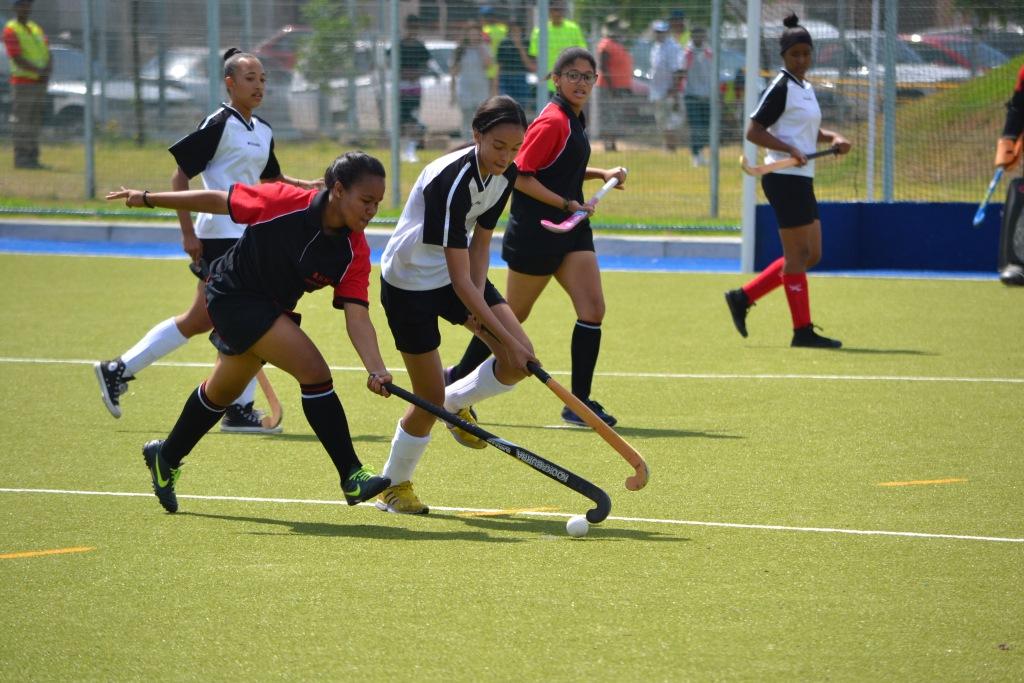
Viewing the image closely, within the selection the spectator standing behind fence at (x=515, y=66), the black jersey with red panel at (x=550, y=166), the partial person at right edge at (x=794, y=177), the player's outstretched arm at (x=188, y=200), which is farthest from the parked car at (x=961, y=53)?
the player's outstretched arm at (x=188, y=200)

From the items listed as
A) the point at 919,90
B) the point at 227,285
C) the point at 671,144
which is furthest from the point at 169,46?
the point at 227,285

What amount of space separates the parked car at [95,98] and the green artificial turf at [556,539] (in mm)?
8260

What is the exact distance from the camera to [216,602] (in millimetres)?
4359

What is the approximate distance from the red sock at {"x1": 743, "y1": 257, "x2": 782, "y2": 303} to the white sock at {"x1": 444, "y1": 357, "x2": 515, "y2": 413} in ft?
12.3

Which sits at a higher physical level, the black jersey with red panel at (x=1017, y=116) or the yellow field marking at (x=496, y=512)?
the black jersey with red panel at (x=1017, y=116)

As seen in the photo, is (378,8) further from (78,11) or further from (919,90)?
(919,90)

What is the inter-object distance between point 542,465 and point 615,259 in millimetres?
10033

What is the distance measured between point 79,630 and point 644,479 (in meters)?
2.13

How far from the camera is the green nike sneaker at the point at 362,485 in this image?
5188mm

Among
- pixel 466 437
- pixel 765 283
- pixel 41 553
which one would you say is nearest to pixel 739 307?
pixel 765 283

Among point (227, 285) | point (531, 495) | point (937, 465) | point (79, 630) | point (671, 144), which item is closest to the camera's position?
point (79, 630)

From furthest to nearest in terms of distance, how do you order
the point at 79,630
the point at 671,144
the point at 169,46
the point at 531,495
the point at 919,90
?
the point at 169,46
the point at 671,144
the point at 919,90
the point at 531,495
the point at 79,630

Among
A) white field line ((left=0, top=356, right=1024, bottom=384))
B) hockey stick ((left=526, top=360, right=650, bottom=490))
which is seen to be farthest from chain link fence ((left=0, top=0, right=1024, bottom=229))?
hockey stick ((left=526, top=360, right=650, bottom=490))

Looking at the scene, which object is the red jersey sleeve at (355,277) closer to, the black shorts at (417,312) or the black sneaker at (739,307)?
the black shorts at (417,312)
